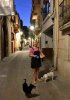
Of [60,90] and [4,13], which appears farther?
[4,13]

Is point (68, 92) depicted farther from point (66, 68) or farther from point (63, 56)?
point (63, 56)

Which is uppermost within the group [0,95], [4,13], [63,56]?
[4,13]

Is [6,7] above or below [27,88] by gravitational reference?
above

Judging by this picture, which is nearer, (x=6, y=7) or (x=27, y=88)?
(x=27, y=88)

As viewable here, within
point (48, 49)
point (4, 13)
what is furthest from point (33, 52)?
point (48, 49)

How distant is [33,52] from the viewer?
12.9m

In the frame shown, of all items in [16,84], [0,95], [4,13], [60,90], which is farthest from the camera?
[4,13]

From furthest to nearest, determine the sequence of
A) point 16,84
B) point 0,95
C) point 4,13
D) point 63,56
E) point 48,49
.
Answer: point 48,49 → point 4,13 → point 63,56 → point 16,84 → point 0,95

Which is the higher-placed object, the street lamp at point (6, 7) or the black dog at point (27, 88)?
the street lamp at point (6, 7)

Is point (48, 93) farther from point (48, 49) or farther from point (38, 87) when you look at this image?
point (48, 49)

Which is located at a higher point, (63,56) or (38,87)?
(63,56)

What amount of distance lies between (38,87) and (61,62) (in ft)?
14.1

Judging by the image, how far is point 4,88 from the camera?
1176 cm

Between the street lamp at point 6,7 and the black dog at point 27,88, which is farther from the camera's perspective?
the street lamp at point 6,7
